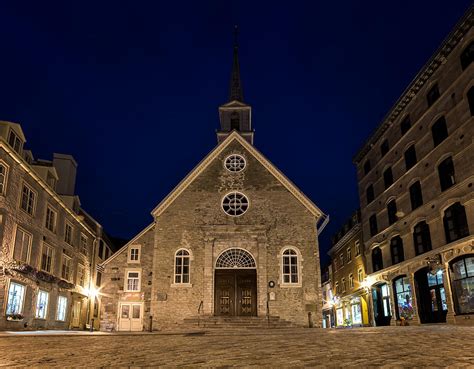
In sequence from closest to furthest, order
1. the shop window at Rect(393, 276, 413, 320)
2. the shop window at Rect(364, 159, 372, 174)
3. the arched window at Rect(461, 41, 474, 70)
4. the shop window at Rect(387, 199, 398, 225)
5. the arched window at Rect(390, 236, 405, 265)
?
the arched window at Rect(461, 41, 474, 70)
the shop window at Rect(393, 276, 413, 320)
the arched window at Rect(390, 236, 405, 265)
the shop window at Rect(387, 199, 398, 225)
the shop window at Rect(364, 159, 372, 174)

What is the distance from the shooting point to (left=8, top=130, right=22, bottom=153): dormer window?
21.6 metres

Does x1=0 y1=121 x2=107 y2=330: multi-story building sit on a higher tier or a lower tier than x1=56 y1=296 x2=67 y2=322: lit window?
higher

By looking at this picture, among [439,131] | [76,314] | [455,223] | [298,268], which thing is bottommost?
A: [76,314]

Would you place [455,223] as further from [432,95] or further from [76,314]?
[76,314]

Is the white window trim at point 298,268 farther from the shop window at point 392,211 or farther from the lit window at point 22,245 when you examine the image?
the lit window at point 22,245

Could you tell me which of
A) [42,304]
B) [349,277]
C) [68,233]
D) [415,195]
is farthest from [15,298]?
[349,277]

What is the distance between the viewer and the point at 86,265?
33.5 metres

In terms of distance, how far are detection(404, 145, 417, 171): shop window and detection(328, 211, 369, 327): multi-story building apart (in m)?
9.47

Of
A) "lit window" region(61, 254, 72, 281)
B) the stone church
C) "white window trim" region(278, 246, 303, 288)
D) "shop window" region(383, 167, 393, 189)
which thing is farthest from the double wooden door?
"shop window" region(383, 167, 393, 189)

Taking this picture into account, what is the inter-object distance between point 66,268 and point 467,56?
26.6 meters

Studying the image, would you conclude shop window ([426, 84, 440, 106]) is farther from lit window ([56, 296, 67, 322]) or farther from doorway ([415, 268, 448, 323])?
lit window ([56, 296, 67, 322])

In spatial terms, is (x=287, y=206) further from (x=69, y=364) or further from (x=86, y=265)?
(x=69, y=364)

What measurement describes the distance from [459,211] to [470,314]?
15.5 feet

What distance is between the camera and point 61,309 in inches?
1084
